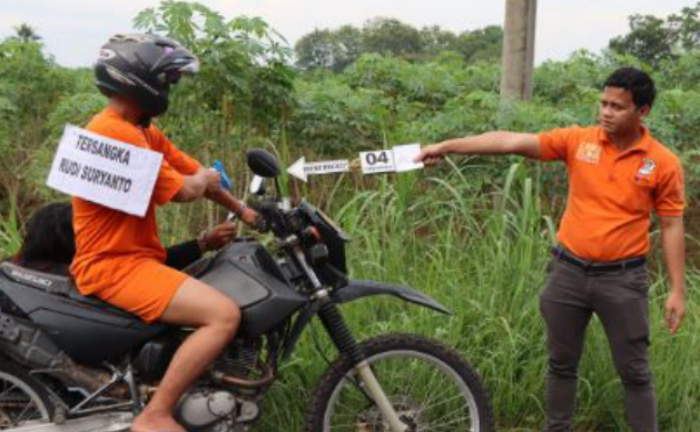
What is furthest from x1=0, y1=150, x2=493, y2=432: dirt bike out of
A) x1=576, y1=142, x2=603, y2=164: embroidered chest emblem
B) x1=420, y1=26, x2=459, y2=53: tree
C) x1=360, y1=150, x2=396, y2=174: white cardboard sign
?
x1=420, y1=26, x2=459, y2=53: tree

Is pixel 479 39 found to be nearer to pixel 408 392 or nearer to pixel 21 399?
pixel 408 392

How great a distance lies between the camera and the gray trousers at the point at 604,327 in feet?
11.6

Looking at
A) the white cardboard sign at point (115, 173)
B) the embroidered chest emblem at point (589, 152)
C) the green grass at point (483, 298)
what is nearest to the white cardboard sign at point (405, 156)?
the embroidered chest emblem at point (589, 152)

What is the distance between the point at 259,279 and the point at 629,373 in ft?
5.20

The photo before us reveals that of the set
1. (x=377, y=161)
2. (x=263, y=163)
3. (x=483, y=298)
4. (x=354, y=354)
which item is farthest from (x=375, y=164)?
(x=483, y=298)

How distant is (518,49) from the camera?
17.6ft

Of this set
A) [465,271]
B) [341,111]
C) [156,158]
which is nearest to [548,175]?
[465,271]

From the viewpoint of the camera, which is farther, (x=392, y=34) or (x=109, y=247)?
(x=392, y=34)

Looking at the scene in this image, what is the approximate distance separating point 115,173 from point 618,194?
1.96m

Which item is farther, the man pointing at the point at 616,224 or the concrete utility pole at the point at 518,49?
the concrete utility pole at the point at 518,49

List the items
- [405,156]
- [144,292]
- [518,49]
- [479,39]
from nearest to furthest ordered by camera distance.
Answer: [144,292] → [405,156] → [518,49] → [479,39]

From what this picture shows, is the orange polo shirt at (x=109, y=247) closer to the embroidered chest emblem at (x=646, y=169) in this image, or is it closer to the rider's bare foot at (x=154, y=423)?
the rider's bare foot at (x=154, y=423)

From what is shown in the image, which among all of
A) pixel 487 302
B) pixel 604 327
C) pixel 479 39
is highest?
pixel 479 39

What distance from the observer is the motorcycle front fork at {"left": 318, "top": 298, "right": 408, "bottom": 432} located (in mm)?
3467
